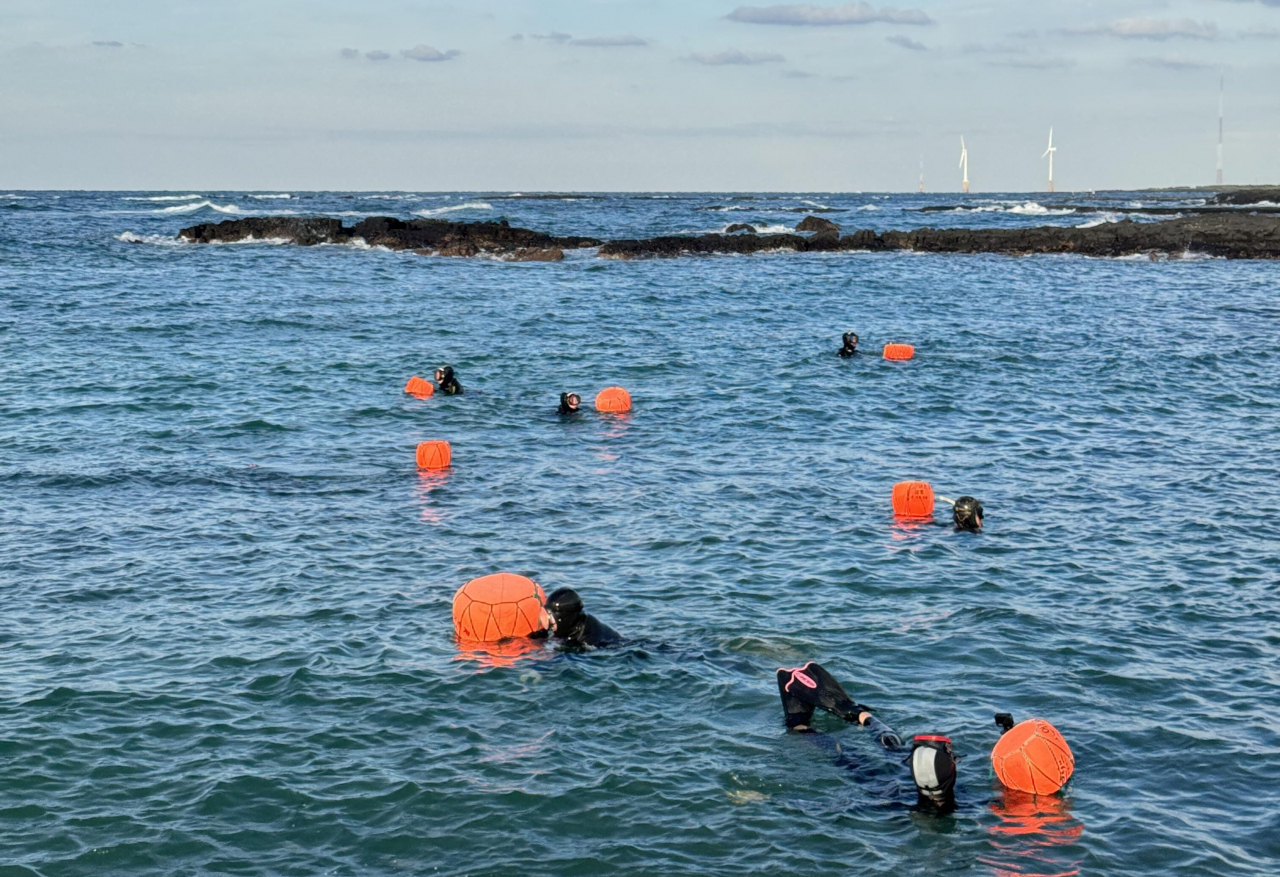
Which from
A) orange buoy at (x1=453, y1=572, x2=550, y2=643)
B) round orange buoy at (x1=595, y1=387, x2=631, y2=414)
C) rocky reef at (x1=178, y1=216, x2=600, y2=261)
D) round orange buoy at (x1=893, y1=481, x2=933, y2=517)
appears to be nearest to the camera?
orange buoy at (x1=453, y1=572, x2=550, y2=643)

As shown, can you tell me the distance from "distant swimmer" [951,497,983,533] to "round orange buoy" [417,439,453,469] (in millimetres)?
10005

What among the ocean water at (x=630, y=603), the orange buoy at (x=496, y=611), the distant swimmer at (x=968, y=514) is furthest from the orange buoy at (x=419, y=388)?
the orange buoy at (x=496, y=611)

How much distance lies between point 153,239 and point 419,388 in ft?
170

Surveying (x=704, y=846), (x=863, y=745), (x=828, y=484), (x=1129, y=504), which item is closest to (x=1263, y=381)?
(x=1129, y=504)

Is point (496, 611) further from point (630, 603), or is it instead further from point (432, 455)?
point (432, 455)

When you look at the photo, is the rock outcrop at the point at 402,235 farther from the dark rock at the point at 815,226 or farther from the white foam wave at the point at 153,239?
the dark rock at the point at 815,226

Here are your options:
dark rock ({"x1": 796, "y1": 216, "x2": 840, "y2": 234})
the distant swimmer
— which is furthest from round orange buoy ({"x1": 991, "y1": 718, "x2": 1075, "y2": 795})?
dark rock ({"x1": 796, "y1": 216, "x2": 840, "y2": 234})

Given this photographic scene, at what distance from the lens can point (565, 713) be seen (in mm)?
13016

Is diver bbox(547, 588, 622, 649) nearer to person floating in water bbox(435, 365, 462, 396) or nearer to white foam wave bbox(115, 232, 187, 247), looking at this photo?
person floating in water bbox(435, 365, 462, 396)

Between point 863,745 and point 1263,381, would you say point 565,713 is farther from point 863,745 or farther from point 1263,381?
point 1263,381

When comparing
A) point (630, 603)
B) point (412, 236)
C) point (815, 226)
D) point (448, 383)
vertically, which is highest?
point (815, 226)

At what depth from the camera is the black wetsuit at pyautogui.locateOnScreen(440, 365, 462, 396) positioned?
1145 inches

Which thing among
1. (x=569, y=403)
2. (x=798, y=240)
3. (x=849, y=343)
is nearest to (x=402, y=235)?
(x=798, y=240)

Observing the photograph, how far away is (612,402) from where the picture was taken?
94.1 feet
